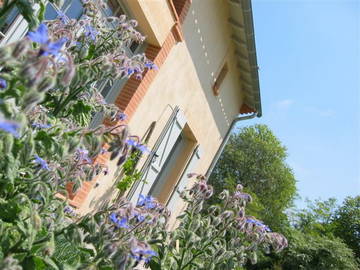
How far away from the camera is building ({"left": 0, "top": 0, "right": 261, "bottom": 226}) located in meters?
4.95

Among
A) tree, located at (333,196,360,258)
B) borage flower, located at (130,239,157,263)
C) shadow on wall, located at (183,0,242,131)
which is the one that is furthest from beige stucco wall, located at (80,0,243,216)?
tree, located at (333,196,360,258)

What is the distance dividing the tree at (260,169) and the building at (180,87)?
13.1 meters

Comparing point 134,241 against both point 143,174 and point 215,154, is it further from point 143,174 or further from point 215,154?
point 215,154

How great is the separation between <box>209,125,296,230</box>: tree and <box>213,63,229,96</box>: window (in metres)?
13.5

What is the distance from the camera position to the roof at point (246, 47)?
21.2 feet

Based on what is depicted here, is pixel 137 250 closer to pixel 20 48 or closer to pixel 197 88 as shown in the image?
pixel 20 48

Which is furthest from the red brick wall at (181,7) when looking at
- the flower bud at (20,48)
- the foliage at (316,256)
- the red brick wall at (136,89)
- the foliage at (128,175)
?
the foliage at (316,256)

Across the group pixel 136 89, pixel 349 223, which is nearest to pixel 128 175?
pixel 136 89

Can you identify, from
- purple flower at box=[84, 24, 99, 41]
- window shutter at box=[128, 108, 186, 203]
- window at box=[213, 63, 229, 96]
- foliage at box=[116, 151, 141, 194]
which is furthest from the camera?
window at box=[213, 63, 229, 96]

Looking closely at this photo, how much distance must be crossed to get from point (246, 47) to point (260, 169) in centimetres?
1606

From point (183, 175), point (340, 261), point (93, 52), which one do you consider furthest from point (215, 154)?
point (340, 261)

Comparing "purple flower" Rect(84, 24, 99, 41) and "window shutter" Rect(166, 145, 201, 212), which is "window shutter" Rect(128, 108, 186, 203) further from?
"purple flower" Rect(84, 24, 99, 41)

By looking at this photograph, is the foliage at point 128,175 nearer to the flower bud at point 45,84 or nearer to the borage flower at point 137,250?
the borage flower at point 137,250

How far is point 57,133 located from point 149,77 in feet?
12.9
